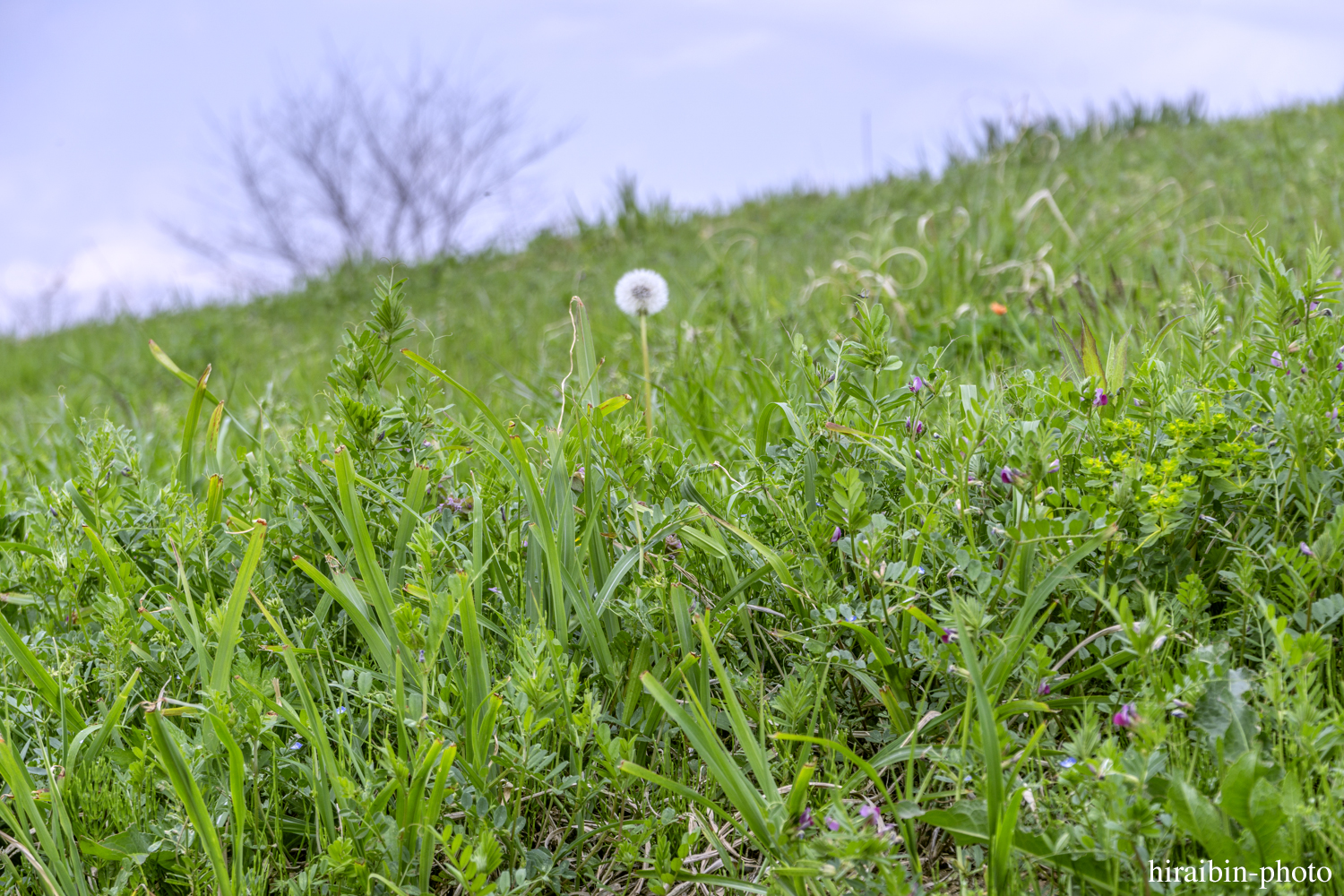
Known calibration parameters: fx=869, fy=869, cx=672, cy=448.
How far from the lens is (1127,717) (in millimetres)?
1043

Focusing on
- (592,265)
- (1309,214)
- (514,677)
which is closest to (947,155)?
(592,265)

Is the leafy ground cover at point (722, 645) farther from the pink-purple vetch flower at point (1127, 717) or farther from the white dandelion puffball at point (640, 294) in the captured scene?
the white dandelion puffball at point (640, 294)

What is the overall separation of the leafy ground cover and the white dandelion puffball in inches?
20.6

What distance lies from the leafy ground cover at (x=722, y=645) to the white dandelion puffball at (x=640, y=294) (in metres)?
0.52

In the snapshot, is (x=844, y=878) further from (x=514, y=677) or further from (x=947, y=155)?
(x=947, y=155)

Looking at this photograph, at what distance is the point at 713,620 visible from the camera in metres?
1.43

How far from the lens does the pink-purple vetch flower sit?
102 centimetres

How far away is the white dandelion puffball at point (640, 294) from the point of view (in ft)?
7.86

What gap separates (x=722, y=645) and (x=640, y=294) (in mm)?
1202

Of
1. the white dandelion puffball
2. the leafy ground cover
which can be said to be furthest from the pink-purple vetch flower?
the white dandelion puffball

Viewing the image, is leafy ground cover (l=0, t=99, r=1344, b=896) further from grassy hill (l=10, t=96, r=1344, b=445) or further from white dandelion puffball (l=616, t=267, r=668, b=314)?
white dandelion puffball (l=616, t=267, r=668, b=314)

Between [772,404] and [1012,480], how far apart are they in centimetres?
49

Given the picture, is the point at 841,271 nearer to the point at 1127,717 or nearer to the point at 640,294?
the point at 640,294

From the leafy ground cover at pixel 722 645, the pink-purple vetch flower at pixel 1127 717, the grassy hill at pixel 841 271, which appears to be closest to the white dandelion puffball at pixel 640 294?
the grassy hill at pixel 841 271
